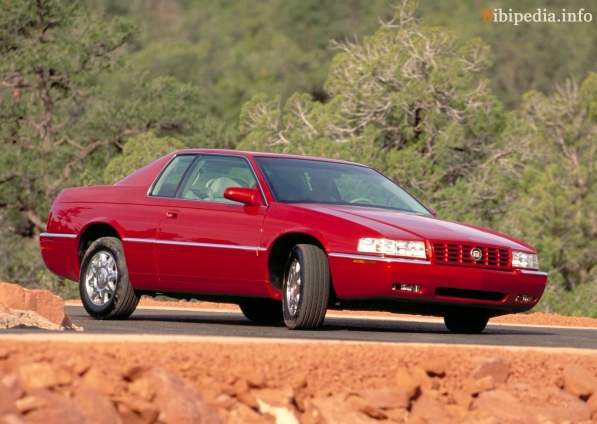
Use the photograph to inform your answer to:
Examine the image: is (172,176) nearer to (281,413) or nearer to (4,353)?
(281,413)

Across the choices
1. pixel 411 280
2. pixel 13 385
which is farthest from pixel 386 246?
pixel 13 385

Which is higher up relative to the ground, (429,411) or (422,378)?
(422,378)

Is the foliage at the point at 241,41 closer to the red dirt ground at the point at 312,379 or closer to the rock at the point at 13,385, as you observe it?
the red dirt ground at the point at 312,379

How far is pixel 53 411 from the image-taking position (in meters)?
5.93

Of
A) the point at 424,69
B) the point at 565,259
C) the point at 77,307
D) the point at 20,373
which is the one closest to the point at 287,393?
the point at 20,373

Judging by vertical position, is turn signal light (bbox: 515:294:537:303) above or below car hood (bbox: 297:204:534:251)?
below

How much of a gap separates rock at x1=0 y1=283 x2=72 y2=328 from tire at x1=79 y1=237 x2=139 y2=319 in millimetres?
1294

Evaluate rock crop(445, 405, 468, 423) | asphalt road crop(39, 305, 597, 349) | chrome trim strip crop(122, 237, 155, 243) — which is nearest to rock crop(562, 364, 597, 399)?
rock crop(445, 405, 468, 423)

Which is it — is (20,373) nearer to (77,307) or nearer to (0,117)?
(77,307)

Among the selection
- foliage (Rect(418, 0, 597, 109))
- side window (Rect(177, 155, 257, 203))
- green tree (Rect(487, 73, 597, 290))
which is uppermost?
foliage (Rect(418, 0, 597, 109))

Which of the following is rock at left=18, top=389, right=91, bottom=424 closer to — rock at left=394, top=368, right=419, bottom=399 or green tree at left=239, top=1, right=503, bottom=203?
rock at left=394, top=368, right=419, bottom=399

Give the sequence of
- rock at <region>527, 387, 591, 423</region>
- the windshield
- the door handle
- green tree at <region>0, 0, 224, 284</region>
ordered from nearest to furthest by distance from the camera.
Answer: rock at <region>527, 387, 591, 423</region> → the windshield → the door handle → green tree at <region>0, 0, 224, 284</region>

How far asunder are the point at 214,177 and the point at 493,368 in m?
4.39

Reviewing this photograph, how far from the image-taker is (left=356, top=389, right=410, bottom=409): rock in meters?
7.30
